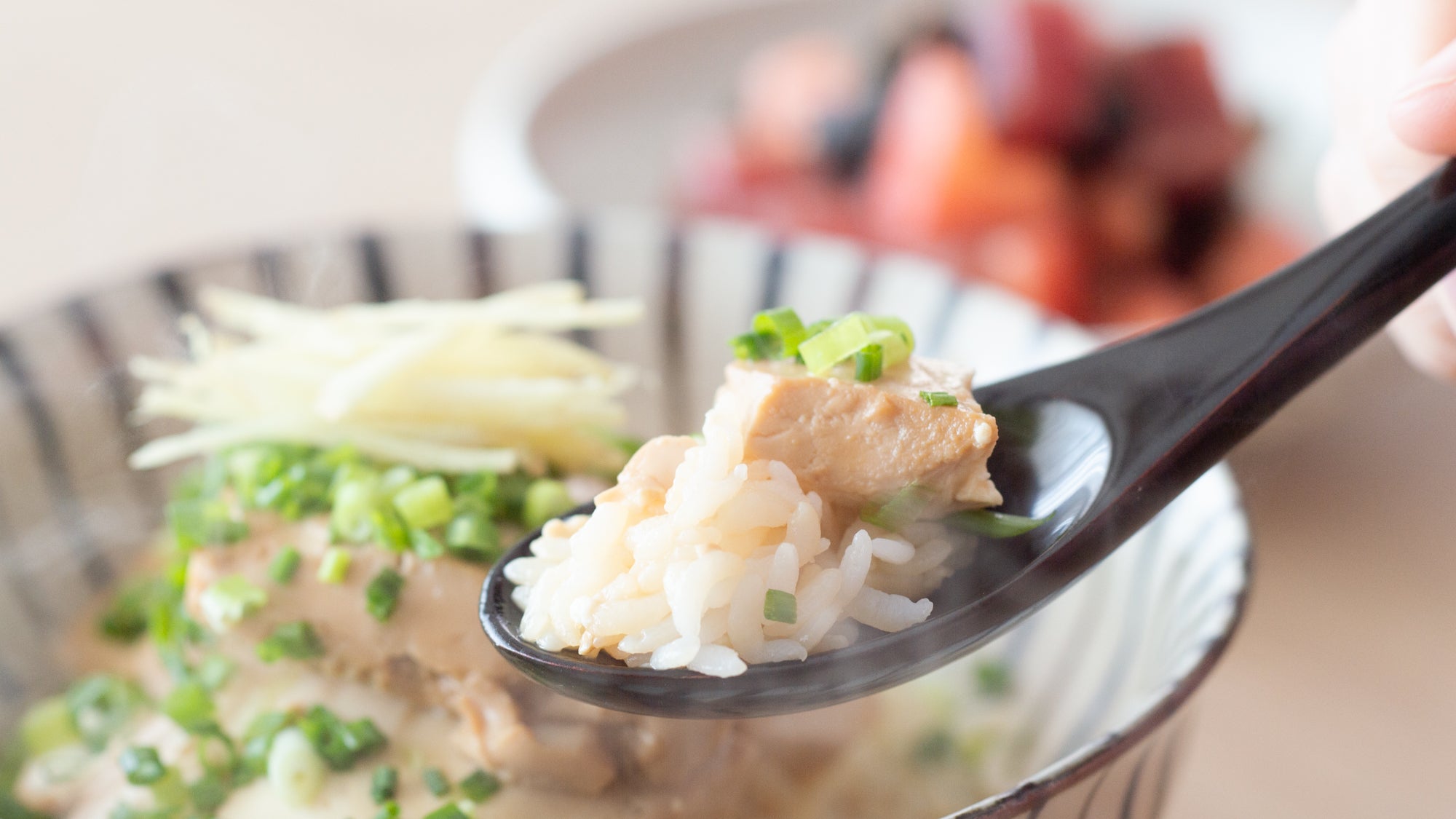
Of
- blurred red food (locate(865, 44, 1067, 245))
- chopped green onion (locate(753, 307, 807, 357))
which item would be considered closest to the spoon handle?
chopped green onion (locate(753, 307, 807, 357))

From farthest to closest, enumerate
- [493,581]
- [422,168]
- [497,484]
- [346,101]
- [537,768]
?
[346,101] < [422,168] < [497,484] < [537,768] < [493,581]

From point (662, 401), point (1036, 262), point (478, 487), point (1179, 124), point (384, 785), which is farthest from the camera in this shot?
point (1179, 124)

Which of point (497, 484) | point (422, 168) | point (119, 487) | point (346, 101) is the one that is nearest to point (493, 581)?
point (497, 484)

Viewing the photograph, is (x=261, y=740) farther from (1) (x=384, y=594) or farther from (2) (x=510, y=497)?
(2) (x=510, y=497)

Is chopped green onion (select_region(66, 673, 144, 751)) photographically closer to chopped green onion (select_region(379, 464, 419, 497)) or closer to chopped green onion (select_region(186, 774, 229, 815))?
chopped green onion (select_region(186, 774, 229, 815))

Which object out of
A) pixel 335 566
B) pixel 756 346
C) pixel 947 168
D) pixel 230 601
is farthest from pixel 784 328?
pixel 947 168

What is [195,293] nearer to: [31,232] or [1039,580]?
[1039,580]
